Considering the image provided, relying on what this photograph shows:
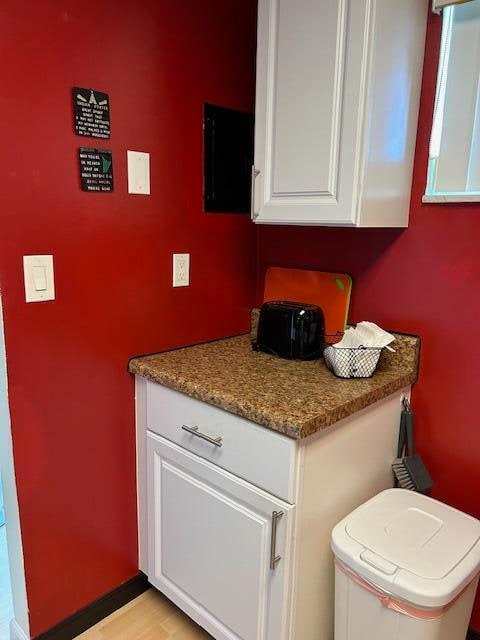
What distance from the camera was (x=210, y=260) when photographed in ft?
5.67

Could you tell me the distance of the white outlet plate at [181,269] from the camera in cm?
162

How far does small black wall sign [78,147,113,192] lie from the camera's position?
52.2 inches

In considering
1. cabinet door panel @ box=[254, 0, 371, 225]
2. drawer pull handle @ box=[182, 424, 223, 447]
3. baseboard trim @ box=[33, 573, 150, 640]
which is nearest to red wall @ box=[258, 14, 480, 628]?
cabinet door panel @ box=[254, 0, 371, 225]

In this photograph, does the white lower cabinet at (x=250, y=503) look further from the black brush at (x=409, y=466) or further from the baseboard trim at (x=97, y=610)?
the baseboard trim at (x=97, y=610)

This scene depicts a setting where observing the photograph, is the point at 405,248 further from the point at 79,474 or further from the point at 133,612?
the point at 133,612

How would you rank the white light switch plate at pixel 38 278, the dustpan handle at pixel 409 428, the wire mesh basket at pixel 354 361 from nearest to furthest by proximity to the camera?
the white light switch plate at pixel 38 278 < the wire mesh basket at pixel 354 361 < the dustpan handle at pixel 409 428

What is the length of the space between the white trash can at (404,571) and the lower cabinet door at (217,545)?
0.16 m

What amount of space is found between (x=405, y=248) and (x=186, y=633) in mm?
1462

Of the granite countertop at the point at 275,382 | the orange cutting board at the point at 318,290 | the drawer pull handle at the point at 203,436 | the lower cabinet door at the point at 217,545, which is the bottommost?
the lower cabinet door at the point at 217,545

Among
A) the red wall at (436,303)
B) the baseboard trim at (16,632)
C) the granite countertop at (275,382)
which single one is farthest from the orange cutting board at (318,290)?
the baseboard trim at (16,632)

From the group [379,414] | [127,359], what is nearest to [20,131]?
[127,359]

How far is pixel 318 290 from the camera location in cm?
171

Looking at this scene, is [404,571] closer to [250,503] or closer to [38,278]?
[250,503]

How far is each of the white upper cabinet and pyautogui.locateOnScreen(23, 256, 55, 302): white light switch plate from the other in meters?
0.68
